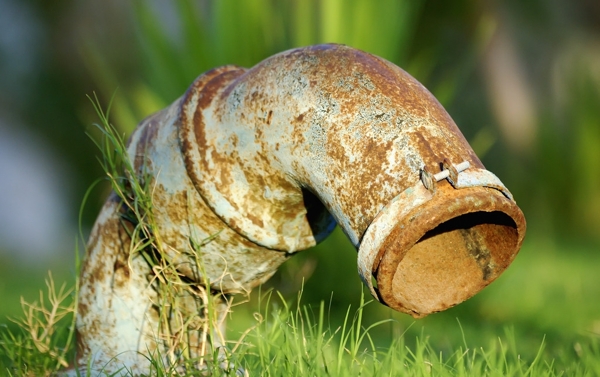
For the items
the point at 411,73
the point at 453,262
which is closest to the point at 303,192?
the point at 453,262

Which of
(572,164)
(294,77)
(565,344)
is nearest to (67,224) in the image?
(572,164)

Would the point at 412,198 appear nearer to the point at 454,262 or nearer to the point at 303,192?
the point at 454,262

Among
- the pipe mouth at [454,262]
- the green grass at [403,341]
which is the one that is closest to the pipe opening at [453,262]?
the pipe mouth at [454,262]

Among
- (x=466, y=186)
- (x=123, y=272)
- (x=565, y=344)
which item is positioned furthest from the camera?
(x=565, y=344)

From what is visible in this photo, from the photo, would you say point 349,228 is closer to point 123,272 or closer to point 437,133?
point 437,133

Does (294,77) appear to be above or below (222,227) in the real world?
above

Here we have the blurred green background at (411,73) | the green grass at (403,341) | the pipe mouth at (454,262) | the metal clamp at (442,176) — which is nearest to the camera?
the metal clamp at (442,176)

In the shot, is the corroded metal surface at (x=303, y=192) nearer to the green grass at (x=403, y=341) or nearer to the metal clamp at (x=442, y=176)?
the metal clamp at (x=442, y=176)
